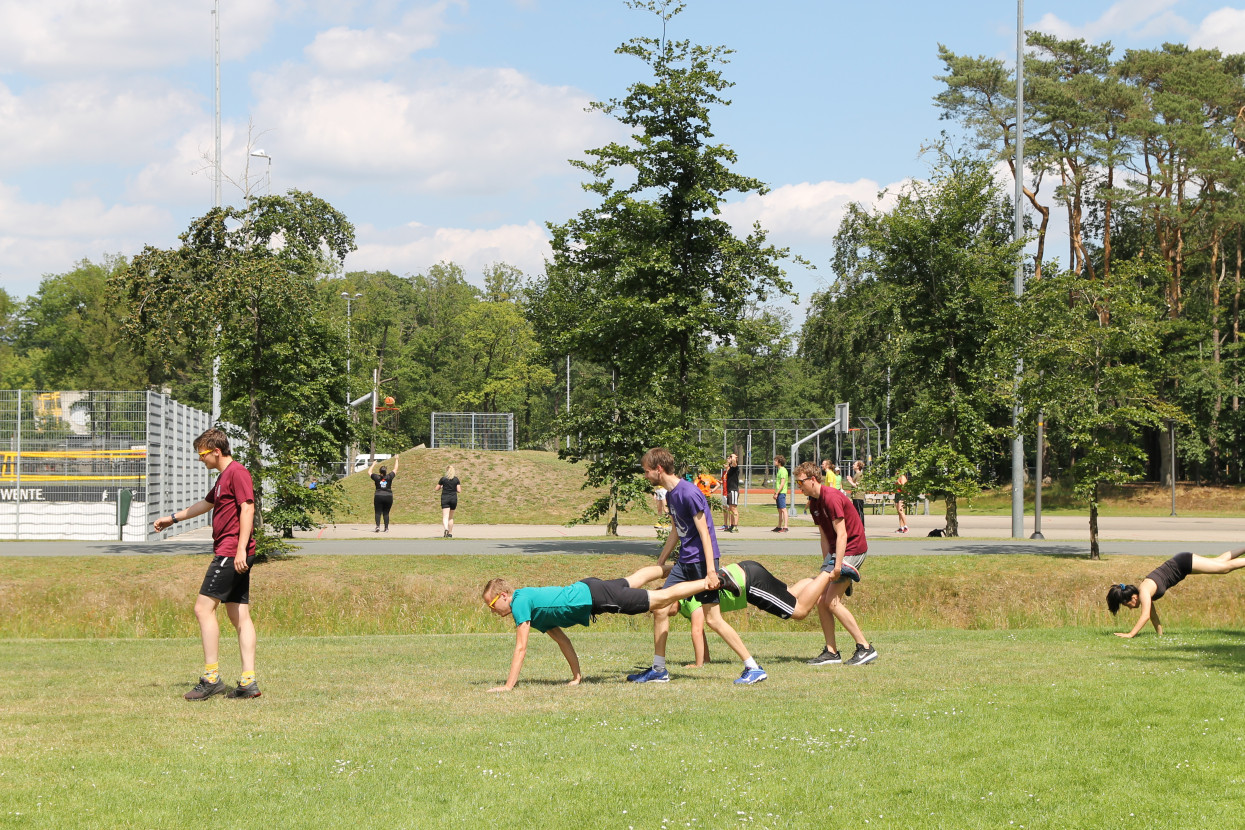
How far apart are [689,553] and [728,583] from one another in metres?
0.68

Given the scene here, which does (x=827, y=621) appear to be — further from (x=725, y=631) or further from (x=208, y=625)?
(x=208, y=625)

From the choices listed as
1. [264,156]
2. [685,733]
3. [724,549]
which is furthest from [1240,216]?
[685,733]

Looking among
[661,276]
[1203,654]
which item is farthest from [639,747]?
[661,276]

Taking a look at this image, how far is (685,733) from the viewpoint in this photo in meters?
7.21

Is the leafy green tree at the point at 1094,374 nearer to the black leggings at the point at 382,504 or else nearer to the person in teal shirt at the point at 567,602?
the person in teal shirt at the point at 567,602

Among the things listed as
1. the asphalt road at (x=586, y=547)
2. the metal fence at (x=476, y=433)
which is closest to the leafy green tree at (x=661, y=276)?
the asphalt road at (x=586, y=547)

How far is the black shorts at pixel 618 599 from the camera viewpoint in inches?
353

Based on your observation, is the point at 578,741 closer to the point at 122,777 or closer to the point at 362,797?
the point at 362,797

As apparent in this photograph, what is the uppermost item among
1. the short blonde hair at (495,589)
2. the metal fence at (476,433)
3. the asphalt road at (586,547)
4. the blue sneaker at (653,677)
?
the metal fence at (476,433)

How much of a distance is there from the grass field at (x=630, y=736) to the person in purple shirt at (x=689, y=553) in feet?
1.05

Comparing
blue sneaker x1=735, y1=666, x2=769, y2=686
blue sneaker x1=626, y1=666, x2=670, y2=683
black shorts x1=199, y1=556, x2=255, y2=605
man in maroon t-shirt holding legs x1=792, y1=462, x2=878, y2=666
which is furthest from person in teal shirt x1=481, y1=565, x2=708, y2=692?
black shorts x1=199, y1=556, x2=255, y2=605

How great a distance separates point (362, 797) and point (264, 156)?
2126 cm

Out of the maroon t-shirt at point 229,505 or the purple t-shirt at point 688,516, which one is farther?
the purple t-shirt at point 688,516

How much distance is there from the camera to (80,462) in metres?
25.7
